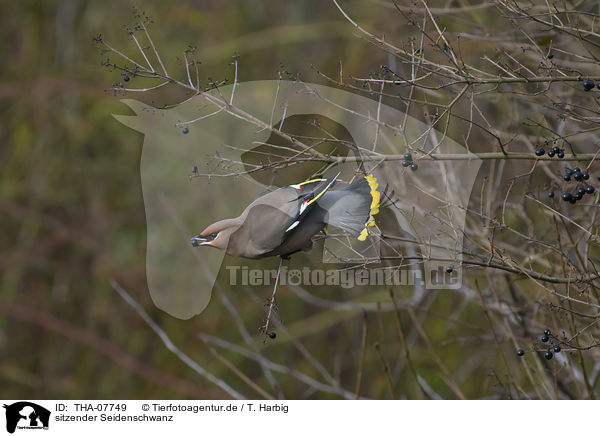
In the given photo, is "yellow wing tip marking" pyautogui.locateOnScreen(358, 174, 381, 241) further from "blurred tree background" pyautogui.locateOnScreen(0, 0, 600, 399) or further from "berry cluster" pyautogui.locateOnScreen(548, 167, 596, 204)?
"blurred tree background" pyautogui.locateOnScreen(0, 0, 600, 399)

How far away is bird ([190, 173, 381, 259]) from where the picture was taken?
834 millimetres

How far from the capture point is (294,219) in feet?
2.76

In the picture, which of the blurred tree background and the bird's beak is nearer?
the bird's beak

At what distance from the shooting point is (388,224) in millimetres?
1124

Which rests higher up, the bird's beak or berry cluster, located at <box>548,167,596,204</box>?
berry cluster, located at <box>548,167,596,204</box>

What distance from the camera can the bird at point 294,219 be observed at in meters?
0.83

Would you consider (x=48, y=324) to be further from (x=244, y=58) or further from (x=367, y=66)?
(x=367, y=66)

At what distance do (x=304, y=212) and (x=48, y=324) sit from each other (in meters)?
2.11
